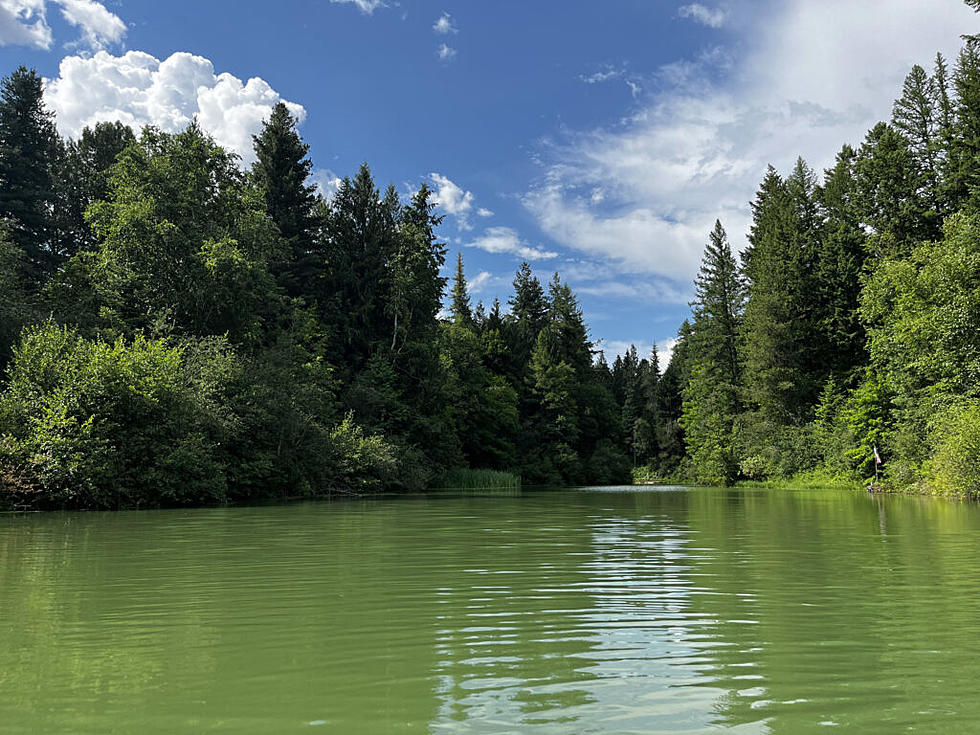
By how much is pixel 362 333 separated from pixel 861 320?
95.5 ft

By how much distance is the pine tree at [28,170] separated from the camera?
148ft

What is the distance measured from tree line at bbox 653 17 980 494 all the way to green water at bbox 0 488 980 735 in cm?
1892

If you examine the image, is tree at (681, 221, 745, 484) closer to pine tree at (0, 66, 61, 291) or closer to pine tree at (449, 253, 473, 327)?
pine tree at (449, 253, 473, 327)

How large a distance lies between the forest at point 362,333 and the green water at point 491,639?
12905 millimetres

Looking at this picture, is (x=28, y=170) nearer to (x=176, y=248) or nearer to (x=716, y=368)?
(x=176, y=248)

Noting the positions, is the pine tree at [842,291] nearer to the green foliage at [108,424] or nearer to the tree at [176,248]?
the tree at [176,248]

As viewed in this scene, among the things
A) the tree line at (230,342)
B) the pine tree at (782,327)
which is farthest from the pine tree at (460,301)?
the pine tree at (782,327)

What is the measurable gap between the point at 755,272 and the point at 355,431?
3091cm

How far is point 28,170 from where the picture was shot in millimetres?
47781

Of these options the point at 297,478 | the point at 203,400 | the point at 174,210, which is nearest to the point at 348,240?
the point at 174,210

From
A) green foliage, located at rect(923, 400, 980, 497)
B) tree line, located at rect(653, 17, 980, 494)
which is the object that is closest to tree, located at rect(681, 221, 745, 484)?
tree line, located at rect(653, 17, 980, 494)

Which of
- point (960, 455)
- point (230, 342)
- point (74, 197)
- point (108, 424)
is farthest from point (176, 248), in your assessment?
point (960, 455)

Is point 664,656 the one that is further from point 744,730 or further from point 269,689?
point 269,689

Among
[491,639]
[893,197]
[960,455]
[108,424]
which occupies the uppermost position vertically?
[893,197]
